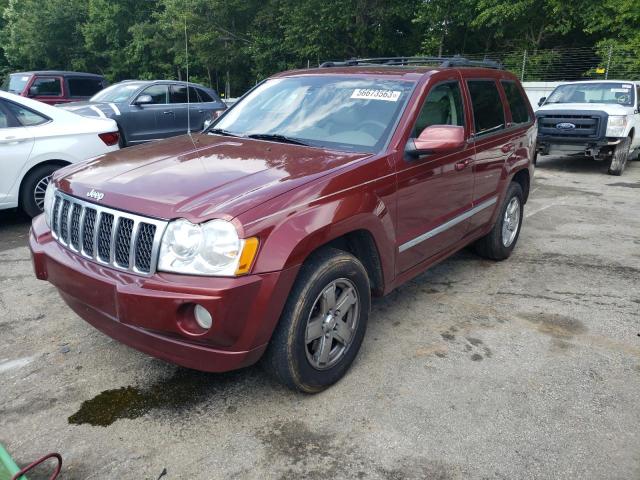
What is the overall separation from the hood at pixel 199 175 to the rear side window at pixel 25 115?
3.06m

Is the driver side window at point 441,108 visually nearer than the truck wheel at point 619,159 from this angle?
Yes

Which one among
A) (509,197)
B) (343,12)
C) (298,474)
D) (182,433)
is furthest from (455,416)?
(343,12)

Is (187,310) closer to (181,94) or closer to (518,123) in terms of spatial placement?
(518,123)

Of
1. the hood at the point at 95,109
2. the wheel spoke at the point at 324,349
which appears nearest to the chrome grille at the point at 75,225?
the wheel spoke at the point at 324,349

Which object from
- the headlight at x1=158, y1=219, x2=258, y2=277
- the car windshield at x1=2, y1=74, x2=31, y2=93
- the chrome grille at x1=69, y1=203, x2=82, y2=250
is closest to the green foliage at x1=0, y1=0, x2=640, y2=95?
the car windshield at x1=2, y1=74, x2=31, y2=93

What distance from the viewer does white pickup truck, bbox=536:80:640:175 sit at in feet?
34.0

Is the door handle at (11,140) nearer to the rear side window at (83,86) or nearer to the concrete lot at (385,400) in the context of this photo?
the concrete lot at (385,400)

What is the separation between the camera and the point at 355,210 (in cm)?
296

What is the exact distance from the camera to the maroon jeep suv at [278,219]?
247 centimetres

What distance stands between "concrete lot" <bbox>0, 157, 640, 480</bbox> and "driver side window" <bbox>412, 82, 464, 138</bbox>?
55.2 inches

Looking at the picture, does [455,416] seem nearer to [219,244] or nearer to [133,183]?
[219,244]

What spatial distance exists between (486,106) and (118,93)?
7.99 m

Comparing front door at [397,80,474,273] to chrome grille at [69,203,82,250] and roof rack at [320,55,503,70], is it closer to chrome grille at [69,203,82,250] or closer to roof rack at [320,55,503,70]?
roof rack at [320,55,503,70]

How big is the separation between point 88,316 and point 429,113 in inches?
99.5
